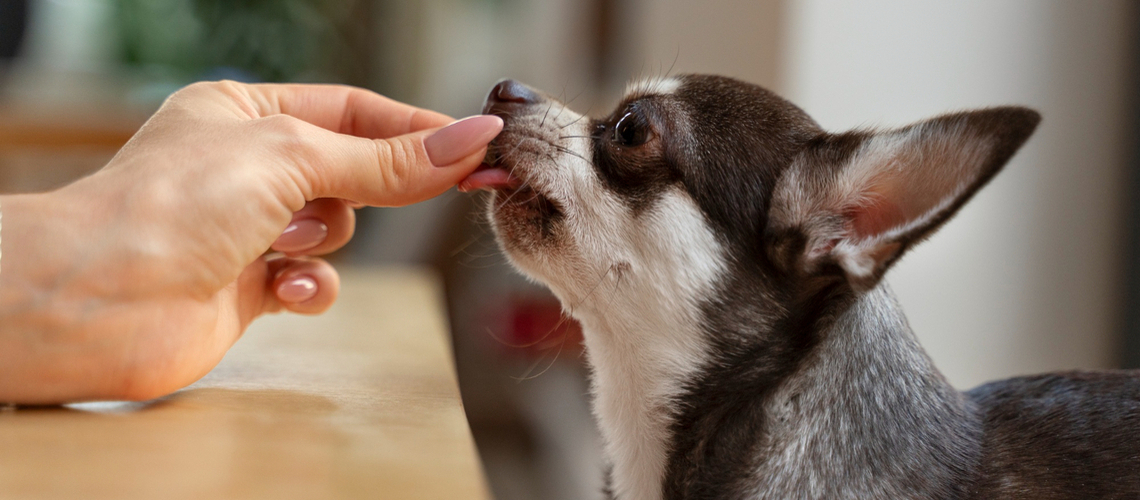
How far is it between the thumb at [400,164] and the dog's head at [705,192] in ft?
0.37

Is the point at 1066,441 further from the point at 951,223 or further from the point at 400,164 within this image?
the point at 951,223

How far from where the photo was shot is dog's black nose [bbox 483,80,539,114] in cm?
147

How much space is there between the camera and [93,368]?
0.95m

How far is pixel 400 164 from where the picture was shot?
1.21m

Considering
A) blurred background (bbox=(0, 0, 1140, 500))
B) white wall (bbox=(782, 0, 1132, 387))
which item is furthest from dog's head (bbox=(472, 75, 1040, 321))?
white wall (bbox=(782, 0, 1132, 387))

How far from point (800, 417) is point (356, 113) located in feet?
3.20

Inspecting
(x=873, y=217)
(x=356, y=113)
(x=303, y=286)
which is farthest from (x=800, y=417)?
(x=356, y=113)

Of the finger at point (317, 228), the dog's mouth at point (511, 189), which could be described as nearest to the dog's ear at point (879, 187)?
the dog's mouth at point (511, 189)

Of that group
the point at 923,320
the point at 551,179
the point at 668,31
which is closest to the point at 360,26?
Result: the point at 668,31

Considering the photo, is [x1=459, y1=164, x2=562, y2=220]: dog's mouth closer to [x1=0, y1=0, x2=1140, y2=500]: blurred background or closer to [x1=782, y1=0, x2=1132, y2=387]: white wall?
[x1=0, y1=0, x2=1140, y2=500]: blurred background

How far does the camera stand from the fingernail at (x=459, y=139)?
4.08 feet

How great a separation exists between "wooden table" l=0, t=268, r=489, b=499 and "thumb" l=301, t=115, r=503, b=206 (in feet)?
0.91

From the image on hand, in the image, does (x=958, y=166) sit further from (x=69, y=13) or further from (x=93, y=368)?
(x=69, y=13)

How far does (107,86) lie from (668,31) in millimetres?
3597
